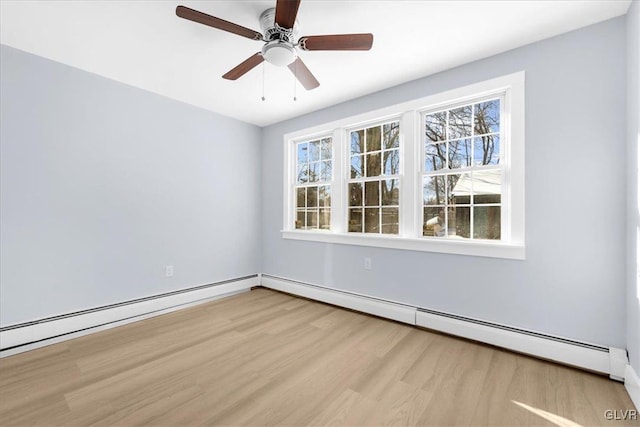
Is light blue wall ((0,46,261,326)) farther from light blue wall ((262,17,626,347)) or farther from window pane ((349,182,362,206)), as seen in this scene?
light blue wall ((262,17,626,347))

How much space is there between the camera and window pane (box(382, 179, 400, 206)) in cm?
315

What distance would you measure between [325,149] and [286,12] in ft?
7.50

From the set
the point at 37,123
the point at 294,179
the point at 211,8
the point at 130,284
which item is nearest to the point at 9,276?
the point at 130,284

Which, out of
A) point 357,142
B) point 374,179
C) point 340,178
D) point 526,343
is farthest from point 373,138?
point 526,343

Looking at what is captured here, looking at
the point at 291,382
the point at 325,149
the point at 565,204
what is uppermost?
the point at 325,149

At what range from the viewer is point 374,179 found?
3318mm

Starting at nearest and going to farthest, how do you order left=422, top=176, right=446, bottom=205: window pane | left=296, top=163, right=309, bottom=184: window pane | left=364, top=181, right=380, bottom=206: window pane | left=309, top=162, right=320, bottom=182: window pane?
left=422, top=176, right=446, bottom=205: window pane
left=364, top=181, right=380, bottom=206: window pane
left=309, top=162, right=320, bottom=182: window pane
left=296, top=163, right=309, bottom=184: window pane

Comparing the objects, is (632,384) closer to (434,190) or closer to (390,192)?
(434,190)

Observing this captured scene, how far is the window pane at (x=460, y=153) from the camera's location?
270 cm

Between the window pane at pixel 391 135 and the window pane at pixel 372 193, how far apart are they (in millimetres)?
448

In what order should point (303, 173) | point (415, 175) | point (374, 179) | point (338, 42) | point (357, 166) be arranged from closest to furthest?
point (338, 42)
point (415, 175)
point (374, 179)
point (357, 166)
point (303, 173)

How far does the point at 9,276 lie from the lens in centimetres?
239

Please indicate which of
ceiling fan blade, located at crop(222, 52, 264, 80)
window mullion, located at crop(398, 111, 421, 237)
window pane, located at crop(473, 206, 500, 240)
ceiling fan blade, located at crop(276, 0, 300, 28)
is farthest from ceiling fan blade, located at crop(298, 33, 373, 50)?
window pane, located at crop(473, 206, 500, 240)

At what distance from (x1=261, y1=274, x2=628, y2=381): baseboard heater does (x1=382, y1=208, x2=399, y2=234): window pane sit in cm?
78
